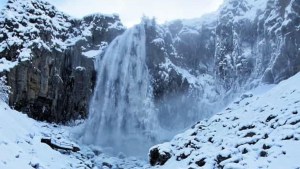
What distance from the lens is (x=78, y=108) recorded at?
1537 inches

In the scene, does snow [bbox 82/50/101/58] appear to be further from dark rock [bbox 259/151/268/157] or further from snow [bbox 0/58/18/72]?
dark rock [bbox 259/151/268/157]

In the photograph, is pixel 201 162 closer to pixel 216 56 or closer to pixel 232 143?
pixel 232 143

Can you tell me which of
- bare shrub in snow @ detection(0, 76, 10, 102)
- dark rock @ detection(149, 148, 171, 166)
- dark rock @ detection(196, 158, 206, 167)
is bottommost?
dark rock @ detection(149, 148, 171, 166)

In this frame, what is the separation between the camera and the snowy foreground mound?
1337cm

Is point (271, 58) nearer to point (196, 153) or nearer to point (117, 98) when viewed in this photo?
point (117, 98)

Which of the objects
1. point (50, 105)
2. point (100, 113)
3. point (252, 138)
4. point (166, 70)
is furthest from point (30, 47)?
point (252, 138)

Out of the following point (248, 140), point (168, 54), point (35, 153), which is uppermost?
point (168, 54)

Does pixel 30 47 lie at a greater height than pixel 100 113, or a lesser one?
greater

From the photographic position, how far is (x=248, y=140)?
15562 mm

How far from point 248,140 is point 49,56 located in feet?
83.2

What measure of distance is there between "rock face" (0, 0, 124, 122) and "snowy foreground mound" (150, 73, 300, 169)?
17029 millimetres

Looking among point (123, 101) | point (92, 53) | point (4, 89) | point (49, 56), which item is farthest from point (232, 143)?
point (92, 53)

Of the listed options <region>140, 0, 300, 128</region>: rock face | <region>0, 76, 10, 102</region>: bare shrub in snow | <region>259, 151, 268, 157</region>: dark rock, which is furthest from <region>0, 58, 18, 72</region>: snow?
<region>259, 151, 268, 157</region>: dark rock

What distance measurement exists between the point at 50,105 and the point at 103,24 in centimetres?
1143
